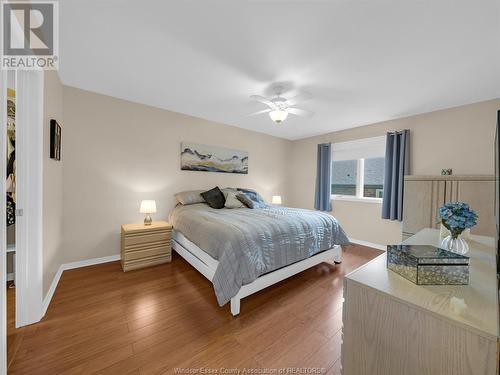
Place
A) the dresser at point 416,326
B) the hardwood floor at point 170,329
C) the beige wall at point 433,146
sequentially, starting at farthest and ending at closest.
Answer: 1. the beige wall at point 433,146
2. the hardwood floor at point 170,329
3. the dresser at point 416,326

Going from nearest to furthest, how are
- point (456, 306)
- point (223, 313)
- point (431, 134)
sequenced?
point (456, 306), point (223, 313), point (431, 134)

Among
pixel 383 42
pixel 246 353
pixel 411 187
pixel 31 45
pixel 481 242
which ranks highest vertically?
pixel 383 42

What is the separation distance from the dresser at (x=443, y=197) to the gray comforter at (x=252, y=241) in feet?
3.60

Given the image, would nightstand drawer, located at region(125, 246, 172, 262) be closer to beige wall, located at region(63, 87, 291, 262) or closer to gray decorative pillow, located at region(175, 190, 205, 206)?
beige wall, located at region(63, 87, 291, 262)

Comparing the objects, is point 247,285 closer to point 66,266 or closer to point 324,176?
point 66,266

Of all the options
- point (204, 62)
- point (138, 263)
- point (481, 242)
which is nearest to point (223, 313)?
A: point (138, 263)

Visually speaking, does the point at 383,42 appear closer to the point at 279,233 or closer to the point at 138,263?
the point at 279,233

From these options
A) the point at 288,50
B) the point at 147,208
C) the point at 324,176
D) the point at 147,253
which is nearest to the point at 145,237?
the point at 147,253

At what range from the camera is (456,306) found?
26.4 inches

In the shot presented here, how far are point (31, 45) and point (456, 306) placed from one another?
3128mm

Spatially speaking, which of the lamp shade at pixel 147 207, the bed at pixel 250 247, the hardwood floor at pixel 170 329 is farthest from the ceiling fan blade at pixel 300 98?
the lamp shade at pixel 147 207

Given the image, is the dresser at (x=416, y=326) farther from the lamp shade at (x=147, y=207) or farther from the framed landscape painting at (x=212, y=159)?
the framed landscape painting at (x=212, y=159)

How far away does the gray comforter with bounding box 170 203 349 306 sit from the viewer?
169 cm

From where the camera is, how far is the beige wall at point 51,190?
1717 millimetres
